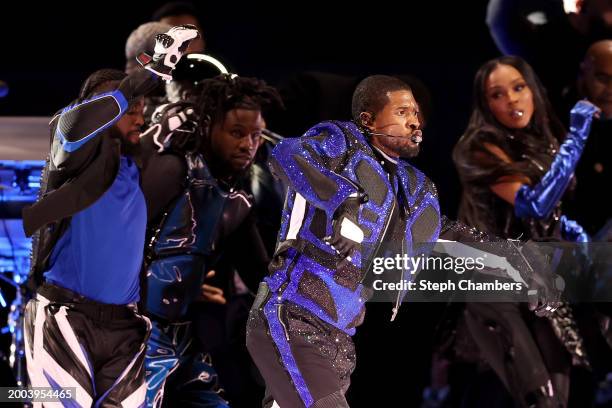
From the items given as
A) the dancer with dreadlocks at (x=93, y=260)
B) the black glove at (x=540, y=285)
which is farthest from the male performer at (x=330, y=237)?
the dancer with dreadlocks at (x=93, y=260)

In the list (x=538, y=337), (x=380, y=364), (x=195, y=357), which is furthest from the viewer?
(x=380, y=364)

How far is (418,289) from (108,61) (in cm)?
199

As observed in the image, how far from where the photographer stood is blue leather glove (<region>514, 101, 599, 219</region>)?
19.4 ft

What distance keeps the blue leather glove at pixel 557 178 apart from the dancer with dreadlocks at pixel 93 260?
1.90 m

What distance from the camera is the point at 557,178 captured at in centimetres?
590

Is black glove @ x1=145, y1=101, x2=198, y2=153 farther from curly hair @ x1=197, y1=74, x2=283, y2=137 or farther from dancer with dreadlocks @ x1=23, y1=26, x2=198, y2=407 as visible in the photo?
dancer with dreadlocks @ x1=23, y1=26, x2=198, y2=407

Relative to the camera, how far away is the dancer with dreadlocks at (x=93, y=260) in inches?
178

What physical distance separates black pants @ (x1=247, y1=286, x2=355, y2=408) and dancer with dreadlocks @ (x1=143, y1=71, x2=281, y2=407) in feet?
3.46

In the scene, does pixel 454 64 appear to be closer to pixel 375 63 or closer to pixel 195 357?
pixel 375 63

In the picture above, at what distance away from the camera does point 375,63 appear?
23.9 ft

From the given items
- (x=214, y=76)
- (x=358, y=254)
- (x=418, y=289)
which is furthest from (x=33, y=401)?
(x=418, y=289)

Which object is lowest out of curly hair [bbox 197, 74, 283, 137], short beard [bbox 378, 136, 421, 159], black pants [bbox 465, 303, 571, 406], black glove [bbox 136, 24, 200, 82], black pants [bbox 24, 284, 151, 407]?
black pants [bbox 465, 303, 571, 406]

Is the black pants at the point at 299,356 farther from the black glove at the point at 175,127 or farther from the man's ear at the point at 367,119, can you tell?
the black glove at the point at 175,127

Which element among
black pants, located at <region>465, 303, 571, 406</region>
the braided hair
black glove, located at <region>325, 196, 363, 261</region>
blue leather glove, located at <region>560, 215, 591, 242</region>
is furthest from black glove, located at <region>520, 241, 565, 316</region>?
the braided hair
